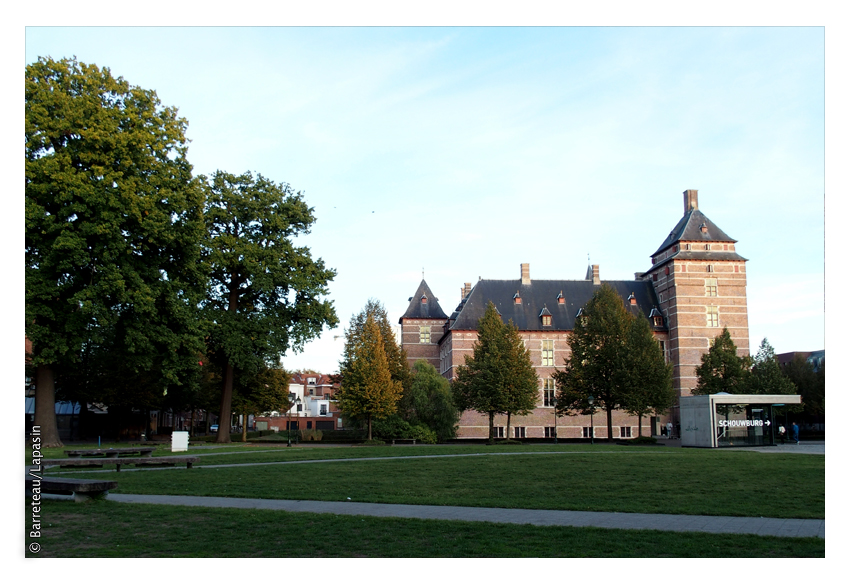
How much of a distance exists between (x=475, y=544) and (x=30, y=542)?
5.26m

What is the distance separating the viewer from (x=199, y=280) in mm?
31469

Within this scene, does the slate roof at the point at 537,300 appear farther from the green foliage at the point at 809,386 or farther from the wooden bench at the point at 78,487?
the wooden bench at the point at 78,487

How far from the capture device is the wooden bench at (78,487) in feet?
36.5

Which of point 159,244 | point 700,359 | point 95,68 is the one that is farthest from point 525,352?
point 95,68

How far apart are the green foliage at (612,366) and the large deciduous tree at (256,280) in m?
19.3

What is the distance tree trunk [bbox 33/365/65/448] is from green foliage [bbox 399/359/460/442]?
2848 centimetres

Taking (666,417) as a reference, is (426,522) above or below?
above

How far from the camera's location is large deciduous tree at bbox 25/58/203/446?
24.8 m

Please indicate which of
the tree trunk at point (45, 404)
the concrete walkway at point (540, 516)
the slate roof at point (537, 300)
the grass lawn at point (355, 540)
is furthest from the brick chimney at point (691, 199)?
the grass lawn at point (355, 540)

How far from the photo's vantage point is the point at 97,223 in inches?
996

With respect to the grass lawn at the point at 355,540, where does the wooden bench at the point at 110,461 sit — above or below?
below

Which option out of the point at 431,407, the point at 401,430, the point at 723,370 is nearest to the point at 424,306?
the point at 431,407

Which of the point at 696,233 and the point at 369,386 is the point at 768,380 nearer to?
the point at 696,233

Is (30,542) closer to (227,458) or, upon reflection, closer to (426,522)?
(426,522)
